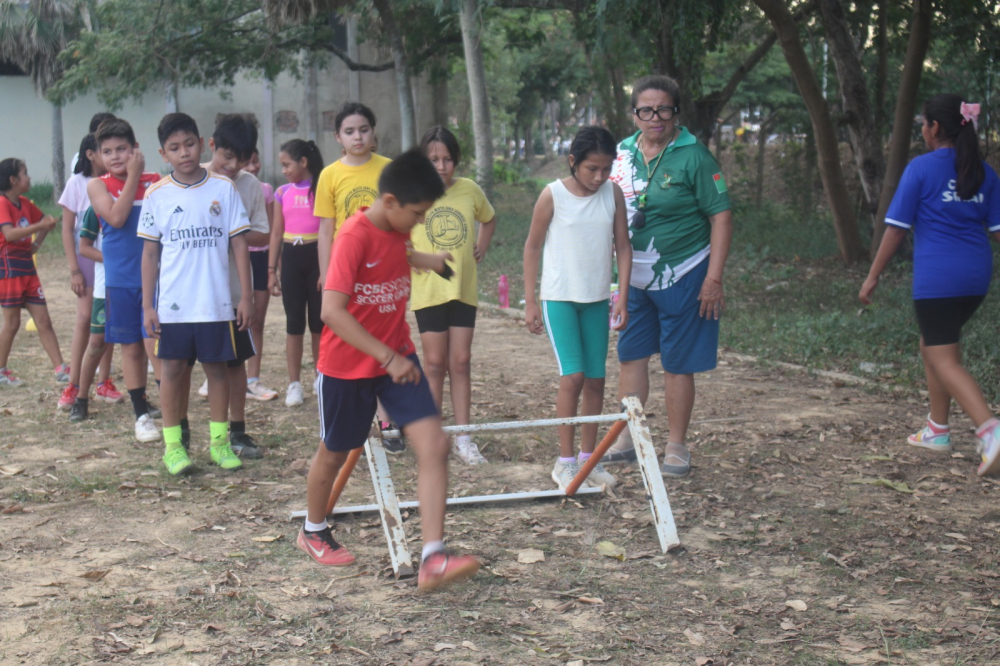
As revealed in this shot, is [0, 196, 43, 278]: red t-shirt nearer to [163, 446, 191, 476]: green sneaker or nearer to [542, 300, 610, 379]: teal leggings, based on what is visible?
[163, 446, 191, 476]: green sneaker

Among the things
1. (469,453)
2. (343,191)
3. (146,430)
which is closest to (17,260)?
(146,430)

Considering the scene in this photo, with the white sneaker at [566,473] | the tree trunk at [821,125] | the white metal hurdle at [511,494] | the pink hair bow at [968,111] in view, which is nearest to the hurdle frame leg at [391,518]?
the white metal hurdle at [511,494]

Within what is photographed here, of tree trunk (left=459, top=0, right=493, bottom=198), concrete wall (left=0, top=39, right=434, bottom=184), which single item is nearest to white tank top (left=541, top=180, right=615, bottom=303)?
tree trunk (left=459, top=0, right=493, bottom=198)

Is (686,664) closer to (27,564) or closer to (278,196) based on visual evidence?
(27,564)

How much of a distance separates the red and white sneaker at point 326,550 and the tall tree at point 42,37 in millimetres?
24803

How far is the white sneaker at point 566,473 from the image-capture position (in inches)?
200

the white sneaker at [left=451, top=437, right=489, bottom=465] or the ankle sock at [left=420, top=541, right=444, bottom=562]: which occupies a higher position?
the ankle sock at [left=420, top=541, right=444, bottom=562]

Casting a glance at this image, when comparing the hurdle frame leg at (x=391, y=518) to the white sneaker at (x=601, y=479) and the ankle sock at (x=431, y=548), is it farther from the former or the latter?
the white sneaker at (x=601, y=479)

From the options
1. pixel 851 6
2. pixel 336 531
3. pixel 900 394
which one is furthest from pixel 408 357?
pixel 851 6

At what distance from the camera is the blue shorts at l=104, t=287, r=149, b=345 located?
19.6 feet

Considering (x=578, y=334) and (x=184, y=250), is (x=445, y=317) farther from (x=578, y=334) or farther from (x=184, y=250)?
(x=184, y=250)

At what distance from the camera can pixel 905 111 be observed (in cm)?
1193

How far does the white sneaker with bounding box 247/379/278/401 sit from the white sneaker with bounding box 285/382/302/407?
0.77ft

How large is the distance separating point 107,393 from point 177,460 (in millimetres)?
2246
